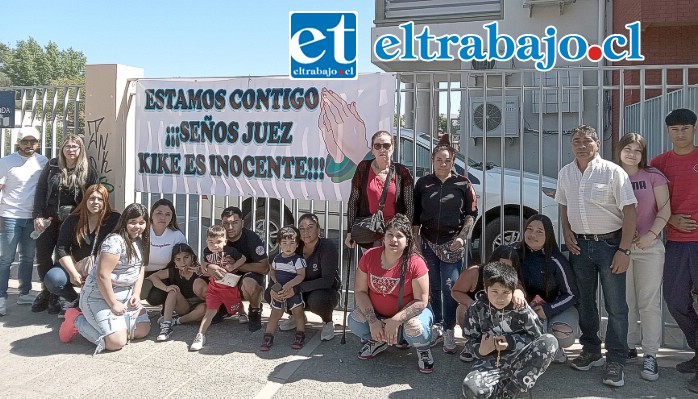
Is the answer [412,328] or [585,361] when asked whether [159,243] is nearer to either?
[412,328]

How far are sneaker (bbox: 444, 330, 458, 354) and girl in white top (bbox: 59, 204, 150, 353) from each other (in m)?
2.47

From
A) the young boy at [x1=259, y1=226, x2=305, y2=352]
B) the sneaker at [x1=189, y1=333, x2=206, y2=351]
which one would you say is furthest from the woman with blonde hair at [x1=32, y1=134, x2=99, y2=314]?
the young boy at [x1=259, y1=226, x2=305, y2=352]

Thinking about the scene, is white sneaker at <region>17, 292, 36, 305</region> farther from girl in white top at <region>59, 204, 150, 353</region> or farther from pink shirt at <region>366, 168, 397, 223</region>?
pink shirt at <region>366, 168, 397, 223</region>

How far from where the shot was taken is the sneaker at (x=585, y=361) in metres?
3.93

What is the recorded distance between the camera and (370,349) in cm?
417

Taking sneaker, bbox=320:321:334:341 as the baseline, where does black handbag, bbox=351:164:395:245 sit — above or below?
above

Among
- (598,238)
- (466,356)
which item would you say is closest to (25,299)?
(466,356)

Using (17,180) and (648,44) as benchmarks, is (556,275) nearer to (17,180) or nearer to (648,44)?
(17,180)

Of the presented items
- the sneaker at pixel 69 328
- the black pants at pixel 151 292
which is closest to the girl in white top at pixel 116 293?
the sneaker at pixel 69 328

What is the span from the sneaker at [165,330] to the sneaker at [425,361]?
83.6 inches

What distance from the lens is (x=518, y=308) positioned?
11.6ft

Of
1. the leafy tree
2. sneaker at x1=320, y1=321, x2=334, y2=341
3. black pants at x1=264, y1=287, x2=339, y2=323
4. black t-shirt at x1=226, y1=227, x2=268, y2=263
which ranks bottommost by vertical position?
sneaker at x1=320, y1=321, x2=334, y2=341

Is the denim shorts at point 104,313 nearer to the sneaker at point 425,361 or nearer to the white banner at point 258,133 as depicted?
the white banner at point 258,133

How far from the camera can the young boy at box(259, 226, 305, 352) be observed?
445 centimetres
